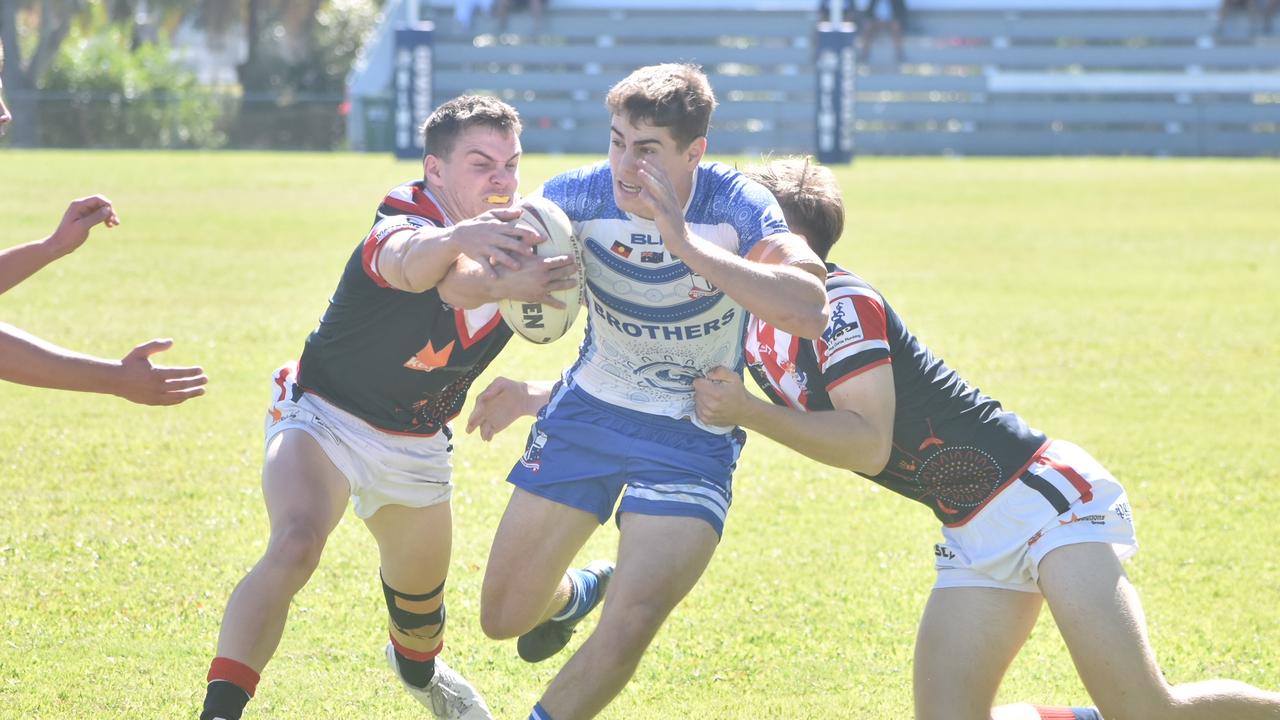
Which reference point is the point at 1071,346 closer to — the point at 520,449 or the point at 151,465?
the point at 520,449

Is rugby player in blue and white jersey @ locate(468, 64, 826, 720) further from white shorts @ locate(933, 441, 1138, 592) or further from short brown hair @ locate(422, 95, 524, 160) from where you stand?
white shorts @ locate(933, 441, 1138, 592)

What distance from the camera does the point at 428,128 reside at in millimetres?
5340

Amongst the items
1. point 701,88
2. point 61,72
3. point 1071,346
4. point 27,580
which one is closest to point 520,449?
point 27,580

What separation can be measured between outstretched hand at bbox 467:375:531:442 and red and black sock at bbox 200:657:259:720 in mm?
1195

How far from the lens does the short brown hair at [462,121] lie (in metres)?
5.18

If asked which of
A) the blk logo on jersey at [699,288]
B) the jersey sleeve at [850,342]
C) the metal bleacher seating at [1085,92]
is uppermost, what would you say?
the blk logo on jersey at [699,288]

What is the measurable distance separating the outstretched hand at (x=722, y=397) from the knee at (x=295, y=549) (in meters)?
1.28

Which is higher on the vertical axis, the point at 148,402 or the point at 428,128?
the point at 428,128

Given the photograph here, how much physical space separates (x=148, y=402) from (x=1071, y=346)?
10.1m

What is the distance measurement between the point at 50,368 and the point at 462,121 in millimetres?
1591

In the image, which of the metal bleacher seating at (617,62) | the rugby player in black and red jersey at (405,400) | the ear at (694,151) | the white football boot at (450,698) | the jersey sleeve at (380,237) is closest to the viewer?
the ear at (694,151)

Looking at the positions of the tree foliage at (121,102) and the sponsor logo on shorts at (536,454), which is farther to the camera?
the tree foliage at (121,102)

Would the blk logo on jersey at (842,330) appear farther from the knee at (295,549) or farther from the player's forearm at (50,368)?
the player's forearm at (50,368)

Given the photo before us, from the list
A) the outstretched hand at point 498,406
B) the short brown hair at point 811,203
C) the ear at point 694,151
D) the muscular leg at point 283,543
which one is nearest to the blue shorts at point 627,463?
the outstretched hand at point 498,406
